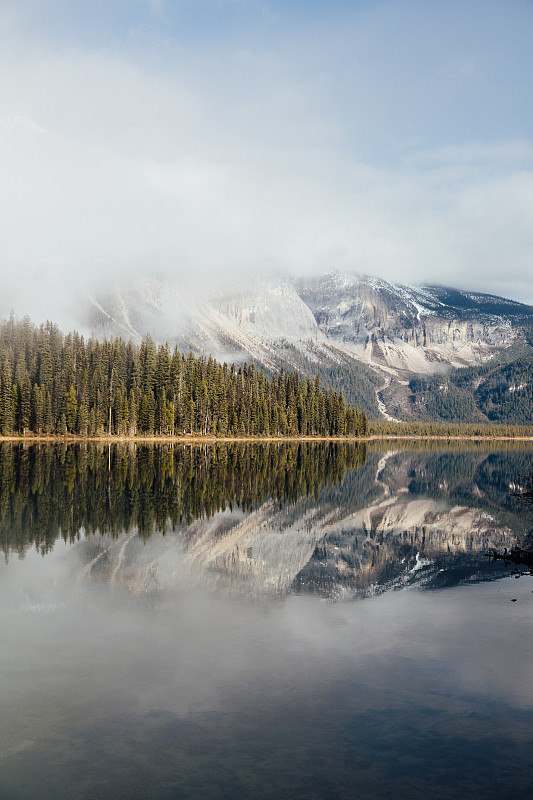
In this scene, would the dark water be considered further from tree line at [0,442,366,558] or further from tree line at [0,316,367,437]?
tree line at [0,316,367,437]

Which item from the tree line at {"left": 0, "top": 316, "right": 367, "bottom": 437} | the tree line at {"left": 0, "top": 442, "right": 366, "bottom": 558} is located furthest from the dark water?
the tree line at {"left": 0, "top": 316, "right": 367, "bottom": 437}

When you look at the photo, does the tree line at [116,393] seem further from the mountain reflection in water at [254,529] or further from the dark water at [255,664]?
the dark water at [255,664]

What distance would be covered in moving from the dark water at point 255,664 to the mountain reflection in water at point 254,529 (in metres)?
0.19

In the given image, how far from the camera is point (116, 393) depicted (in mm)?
150625

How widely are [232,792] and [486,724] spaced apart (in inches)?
200

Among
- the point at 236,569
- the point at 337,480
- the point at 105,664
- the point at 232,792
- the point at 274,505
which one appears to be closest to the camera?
the point at 232,792

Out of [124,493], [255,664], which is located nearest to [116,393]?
[124,493]

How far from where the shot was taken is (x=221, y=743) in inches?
397

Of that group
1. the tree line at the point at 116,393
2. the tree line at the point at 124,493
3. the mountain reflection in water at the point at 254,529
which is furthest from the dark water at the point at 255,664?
the tree line at the point at 116,393

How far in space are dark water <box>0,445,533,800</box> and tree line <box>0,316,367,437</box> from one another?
115 meters

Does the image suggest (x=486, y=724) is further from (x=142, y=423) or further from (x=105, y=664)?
(x=142, y=423)

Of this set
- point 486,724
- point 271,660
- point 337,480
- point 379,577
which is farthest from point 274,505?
point 486,724

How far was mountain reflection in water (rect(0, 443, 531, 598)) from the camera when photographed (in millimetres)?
21375

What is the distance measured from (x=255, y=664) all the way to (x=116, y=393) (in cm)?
14224
